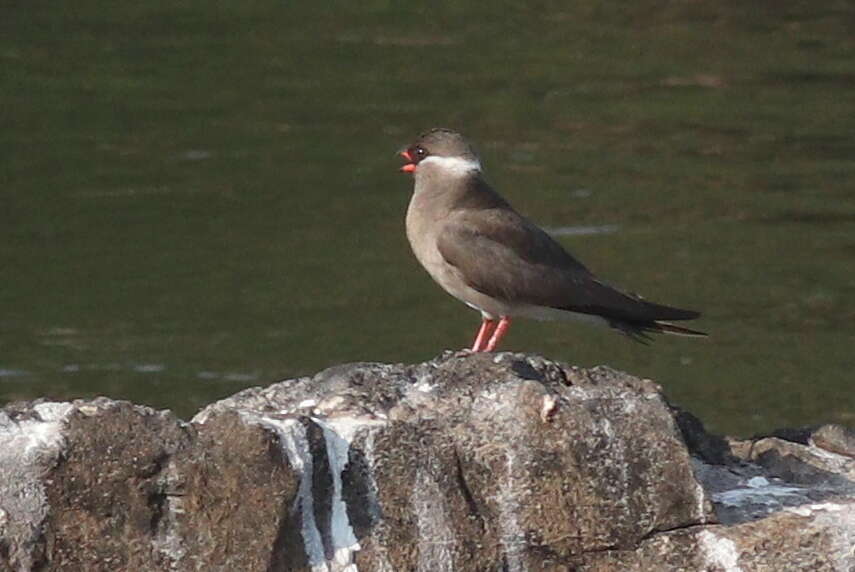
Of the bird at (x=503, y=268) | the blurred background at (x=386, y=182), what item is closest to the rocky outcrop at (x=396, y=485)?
the bird at (x=503, y=268)

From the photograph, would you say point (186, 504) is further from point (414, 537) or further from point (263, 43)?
point (263, 43)

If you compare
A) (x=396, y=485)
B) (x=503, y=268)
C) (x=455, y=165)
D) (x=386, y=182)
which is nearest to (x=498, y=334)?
(x=503, y=268)

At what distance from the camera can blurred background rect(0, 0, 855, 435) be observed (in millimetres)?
16875

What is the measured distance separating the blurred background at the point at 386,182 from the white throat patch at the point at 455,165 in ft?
15.7

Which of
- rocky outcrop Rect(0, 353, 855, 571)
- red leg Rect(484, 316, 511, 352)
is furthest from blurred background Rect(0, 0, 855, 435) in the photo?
rocky outcrop Rect(0, 353, 855, 571)

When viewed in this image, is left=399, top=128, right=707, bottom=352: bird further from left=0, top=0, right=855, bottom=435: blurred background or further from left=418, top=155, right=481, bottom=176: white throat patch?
left=0, top=0, right=855, bottom=435: blurred background

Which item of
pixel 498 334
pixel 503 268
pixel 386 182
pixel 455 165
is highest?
pixel 455 165

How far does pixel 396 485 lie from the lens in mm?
7152

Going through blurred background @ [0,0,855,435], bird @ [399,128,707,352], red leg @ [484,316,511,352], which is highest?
bird @ [399,128,707,352]

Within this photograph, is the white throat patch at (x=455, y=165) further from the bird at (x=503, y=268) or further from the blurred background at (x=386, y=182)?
the blurred background at (x=386, y=182)

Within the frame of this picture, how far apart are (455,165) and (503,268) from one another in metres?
0.69

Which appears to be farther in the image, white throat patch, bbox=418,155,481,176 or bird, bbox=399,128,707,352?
white throat patch, bbox=418,155,481,176

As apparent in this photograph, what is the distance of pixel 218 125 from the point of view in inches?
941

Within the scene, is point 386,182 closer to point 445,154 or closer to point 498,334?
point 445,154
